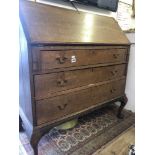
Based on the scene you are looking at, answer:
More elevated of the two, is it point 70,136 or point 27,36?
point 27,36

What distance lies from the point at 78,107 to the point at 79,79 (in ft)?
0.86

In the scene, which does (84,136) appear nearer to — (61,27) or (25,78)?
(25,78)

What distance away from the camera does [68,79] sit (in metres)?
1.32

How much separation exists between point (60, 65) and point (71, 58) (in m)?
0.12

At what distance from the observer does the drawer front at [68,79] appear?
45.7 inches

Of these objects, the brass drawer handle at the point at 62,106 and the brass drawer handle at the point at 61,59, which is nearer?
the brass drawer handle at the point at 61,59

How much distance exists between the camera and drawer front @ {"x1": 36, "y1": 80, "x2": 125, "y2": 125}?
122cm

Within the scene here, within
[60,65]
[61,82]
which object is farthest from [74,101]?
[60,65]

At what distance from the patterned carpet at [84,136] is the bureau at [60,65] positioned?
0.26 meters

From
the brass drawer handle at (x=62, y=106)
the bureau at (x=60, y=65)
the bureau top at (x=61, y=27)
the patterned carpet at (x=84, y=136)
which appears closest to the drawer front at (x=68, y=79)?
the bureau at (x=60, y=65)

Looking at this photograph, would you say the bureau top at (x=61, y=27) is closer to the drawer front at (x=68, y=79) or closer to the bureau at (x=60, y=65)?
the bureau at (x=60, y=65)

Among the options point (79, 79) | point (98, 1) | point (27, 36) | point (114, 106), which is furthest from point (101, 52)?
point (114, 106)
